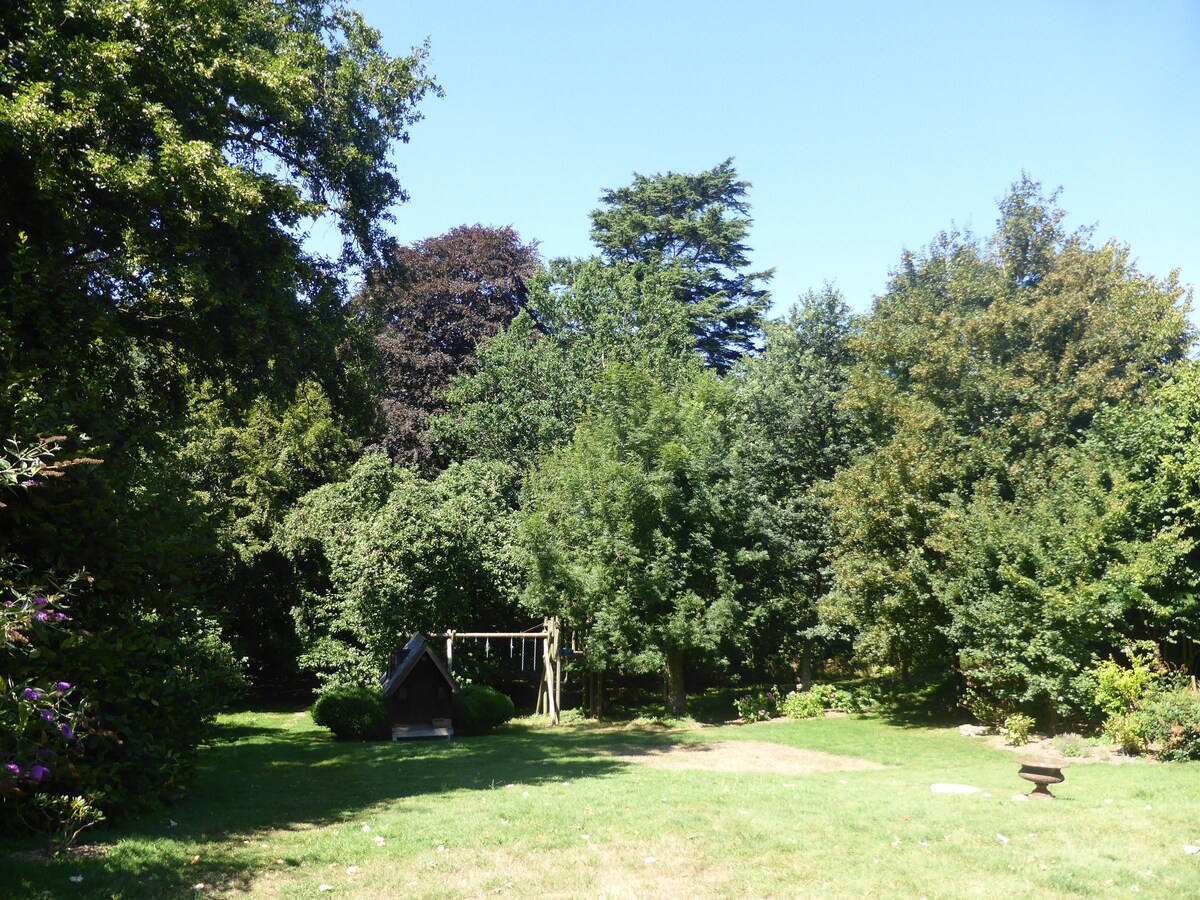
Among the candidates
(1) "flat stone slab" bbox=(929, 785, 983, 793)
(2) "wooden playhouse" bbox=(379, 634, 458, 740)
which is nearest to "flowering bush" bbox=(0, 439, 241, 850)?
(2) "wooden playhouse" bbox=(379, 634, 458, 740)

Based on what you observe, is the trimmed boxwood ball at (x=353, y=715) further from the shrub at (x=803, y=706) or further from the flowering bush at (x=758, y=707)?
the shrub at (x=803, y=706)

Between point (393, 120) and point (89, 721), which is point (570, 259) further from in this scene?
point (89, 721)

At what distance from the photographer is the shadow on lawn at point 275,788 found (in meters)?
6.61

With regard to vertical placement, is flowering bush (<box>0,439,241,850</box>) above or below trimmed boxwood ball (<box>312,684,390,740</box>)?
above

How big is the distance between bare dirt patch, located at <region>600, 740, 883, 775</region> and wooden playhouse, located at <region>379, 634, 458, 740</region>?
464 cm

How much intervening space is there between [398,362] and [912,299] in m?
18.7

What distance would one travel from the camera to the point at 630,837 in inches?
331

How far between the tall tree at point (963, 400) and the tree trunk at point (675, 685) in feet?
14.0

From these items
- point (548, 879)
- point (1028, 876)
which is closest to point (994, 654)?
point (1028, 876)

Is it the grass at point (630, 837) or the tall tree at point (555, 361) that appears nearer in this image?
the grass at point (630, 837)

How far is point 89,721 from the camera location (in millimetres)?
7973

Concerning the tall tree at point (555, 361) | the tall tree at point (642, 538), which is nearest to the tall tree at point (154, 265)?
the tall tree at point (642, 538)

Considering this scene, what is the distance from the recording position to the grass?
6836mm

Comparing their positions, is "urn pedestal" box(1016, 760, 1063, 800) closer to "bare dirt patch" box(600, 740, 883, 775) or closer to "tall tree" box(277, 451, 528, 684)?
"bare dirt patch" box(600, 740, 883, 775)
